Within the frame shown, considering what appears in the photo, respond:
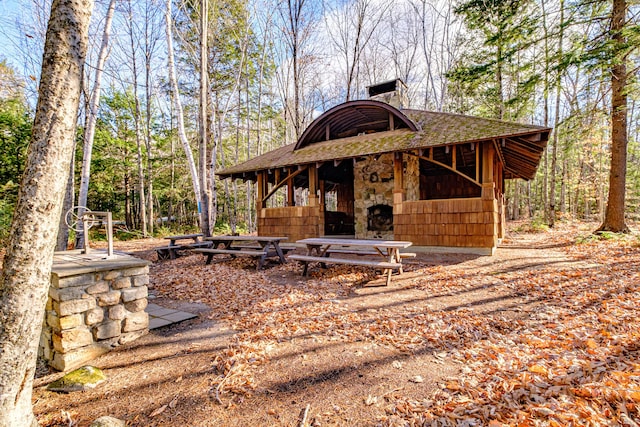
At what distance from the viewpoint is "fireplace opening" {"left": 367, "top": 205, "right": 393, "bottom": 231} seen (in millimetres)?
11141

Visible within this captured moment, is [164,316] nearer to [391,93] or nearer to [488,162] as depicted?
[488,162]

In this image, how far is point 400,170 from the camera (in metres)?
8.81

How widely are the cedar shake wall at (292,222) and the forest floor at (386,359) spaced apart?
16.1 feet

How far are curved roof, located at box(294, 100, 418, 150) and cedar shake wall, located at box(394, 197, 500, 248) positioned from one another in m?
2.63

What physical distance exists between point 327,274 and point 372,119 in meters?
6.97

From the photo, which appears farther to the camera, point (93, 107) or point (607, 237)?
point (93, 107)

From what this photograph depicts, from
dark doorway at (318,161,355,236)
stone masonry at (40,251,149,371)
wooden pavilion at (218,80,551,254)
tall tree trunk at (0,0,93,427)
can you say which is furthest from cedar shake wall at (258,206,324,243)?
tall tree trunk at (0,0,93,427)

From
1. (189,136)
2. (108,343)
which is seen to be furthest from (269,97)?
(108,343)

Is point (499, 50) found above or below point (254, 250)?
above

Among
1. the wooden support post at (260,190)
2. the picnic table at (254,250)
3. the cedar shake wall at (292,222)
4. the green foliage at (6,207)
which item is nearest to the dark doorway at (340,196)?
the cedar shake wall at (292,222)

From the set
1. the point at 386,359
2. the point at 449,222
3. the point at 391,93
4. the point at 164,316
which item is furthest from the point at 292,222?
the point at 386,359

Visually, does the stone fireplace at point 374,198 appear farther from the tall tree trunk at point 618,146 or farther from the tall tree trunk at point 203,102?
the tall tree trunk at point 618,146

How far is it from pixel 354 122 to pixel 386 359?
9754mm

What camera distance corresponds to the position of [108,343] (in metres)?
3.23
